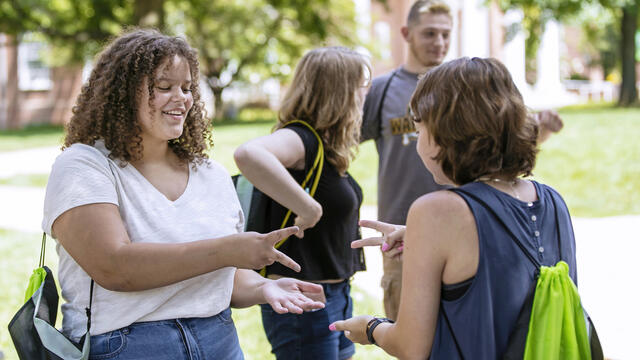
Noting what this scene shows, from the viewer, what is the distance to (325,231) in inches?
120

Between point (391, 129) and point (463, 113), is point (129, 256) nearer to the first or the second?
point (463, 113)

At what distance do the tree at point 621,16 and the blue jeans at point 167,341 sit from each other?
16.4 meters

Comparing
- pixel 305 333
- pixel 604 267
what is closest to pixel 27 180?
pixel 604 267

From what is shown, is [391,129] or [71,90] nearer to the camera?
[391,129]

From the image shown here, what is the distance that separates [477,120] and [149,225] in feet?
3.33

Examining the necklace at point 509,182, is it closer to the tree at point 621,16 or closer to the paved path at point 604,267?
the paved path at point 604,267

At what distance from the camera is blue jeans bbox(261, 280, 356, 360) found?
9.43ft

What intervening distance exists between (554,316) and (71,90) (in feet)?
112

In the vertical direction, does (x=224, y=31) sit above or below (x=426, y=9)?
above

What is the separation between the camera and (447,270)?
1.78 m

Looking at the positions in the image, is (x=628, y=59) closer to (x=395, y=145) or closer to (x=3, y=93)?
(x=395, y=145)

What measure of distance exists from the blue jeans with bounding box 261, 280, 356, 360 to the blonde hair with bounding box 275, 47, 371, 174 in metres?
0.68

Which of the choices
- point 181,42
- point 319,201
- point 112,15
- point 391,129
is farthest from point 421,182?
point 112,15

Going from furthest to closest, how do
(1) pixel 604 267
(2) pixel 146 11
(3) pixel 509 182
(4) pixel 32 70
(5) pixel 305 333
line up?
(4) pixel 32 70 < (2) pixel 146 11 < (1) pixel 604 267 < (5) pixel 305 333 < (3) pixel 509 182
